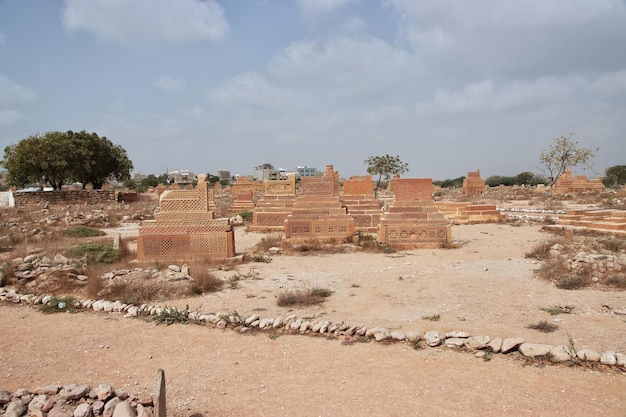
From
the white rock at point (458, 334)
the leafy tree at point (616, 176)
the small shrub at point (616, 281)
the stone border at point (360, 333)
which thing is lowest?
the stone border at point (360, 333)

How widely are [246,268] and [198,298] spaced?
249 centimetres

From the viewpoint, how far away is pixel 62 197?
3238 cm

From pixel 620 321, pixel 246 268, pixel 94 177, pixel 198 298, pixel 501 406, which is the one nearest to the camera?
pixel 501 406

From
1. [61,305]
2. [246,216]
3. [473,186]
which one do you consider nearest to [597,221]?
[246,216]

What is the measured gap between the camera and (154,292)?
667cm

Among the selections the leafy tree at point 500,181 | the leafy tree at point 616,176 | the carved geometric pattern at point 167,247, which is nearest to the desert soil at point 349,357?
the carved geometric pattern at point 167,247

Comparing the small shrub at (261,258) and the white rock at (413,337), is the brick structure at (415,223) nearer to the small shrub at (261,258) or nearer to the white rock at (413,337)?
the small shrub at (261,258)

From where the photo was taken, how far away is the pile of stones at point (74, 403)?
312 centimetres

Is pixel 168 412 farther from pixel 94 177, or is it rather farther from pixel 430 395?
pixel 94 177

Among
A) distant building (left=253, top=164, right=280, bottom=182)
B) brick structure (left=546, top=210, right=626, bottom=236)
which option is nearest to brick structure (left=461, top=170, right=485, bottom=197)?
brick structure (left=546, top=210, right=626, bottom=236)

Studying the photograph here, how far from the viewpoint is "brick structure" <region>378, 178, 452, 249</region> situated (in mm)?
11742

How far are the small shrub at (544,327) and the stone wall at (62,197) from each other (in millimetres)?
33131

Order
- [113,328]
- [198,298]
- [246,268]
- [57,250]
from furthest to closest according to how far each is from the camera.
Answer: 1. [57,250]
2. [246,268]
3. [198,298]
4. [113,328]

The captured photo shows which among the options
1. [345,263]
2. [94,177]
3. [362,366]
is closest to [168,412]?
[362,366]
